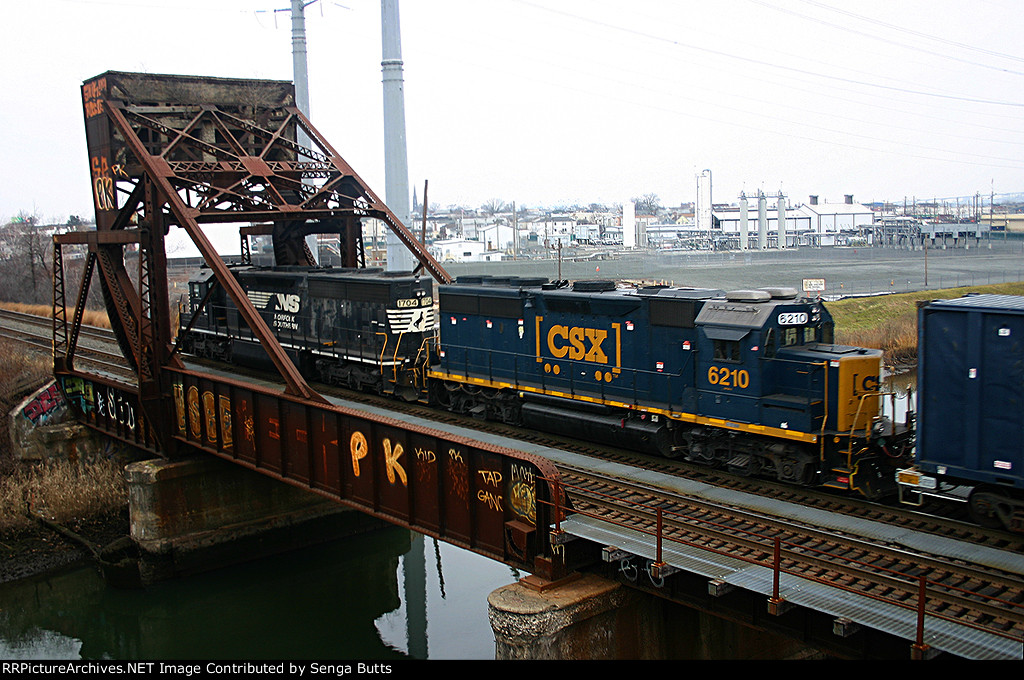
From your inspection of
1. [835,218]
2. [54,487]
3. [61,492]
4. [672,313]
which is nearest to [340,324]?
[61,492]

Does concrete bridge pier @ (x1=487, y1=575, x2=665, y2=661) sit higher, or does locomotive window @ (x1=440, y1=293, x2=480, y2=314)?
locomotive window @ (x1=440, y1=293, x2=480, y2=314)

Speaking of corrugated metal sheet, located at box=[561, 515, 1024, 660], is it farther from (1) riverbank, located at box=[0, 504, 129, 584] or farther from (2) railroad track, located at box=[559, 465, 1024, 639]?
(1) riverbank, located at box=[0, 504, 129, 584]

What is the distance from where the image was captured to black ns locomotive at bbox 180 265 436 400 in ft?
71.2

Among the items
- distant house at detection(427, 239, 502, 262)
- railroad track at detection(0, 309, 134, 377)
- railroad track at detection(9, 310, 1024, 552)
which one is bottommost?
railroad track at detection(9, 310, 1024, 552)

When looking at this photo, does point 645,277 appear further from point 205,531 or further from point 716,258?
point 205,531

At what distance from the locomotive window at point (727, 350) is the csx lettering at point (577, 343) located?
286 centimetres

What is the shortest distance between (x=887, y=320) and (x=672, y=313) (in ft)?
103

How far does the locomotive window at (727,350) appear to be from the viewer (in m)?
14.7

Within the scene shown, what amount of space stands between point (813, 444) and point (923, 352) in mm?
2485

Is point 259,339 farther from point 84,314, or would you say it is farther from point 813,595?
point 84,314

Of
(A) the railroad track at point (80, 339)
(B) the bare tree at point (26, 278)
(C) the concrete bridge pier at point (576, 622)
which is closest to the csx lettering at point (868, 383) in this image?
(C) the concrete bridge pier at point (576, 622)

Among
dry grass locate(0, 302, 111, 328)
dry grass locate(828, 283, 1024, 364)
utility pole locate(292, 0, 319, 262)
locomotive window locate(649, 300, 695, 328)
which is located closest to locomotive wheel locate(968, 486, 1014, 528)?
locomotive window locate(649, 300, 695, 328)

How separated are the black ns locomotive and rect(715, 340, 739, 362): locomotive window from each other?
28.5ft

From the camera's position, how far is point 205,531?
21781 mm
